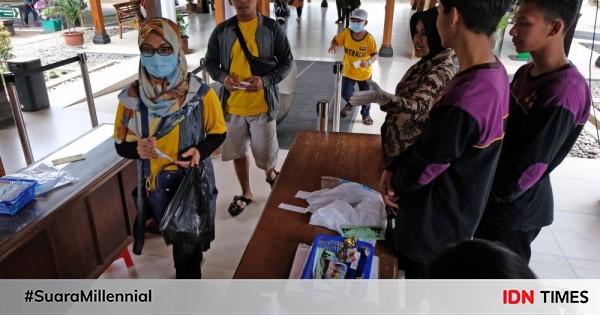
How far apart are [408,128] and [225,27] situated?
142cm

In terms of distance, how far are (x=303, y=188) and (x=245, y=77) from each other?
108 centimetres

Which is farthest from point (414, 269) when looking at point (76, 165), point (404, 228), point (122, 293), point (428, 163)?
point (76, 165)

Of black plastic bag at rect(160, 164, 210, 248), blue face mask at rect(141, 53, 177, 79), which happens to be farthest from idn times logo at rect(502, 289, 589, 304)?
blue face mask at rect(141, 53, 177, 79)

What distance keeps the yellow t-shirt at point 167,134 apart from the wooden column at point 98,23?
9134 mm

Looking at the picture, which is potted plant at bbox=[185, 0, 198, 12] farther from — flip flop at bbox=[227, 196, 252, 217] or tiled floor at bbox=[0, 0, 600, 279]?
flip flop at bbox=[227, 196, 252, 217]

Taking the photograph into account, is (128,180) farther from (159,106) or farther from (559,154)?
(559,154)

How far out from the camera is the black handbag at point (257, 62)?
8.48 ft

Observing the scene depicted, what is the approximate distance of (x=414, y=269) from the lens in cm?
147

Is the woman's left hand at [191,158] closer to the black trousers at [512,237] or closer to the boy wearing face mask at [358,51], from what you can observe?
the black trousers at [512,237]

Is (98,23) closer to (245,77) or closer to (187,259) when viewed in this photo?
(245,77)

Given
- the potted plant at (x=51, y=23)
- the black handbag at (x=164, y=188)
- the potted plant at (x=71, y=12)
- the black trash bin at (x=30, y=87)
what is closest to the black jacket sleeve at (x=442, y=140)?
the black handbag at (x=164, y=188)

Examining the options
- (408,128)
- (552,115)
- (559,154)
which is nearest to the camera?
(552,115)

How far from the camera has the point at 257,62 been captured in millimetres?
2611

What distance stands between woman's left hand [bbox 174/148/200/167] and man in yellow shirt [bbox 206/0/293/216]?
908 millimetres
